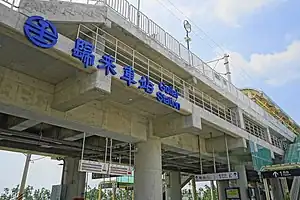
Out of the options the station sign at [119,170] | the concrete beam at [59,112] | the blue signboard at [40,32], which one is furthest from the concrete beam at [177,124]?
the blue signboard at [40,32]

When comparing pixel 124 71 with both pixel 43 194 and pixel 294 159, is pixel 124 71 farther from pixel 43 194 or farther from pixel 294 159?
pixel 43 194

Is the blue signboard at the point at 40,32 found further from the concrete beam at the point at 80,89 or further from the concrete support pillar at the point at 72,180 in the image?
the concrete support pillar at the point at 72,180

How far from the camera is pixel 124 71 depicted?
7383 millimetres

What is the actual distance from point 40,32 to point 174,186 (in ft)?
64.4

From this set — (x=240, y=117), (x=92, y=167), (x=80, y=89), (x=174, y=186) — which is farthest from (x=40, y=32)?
(x=174, y=186)

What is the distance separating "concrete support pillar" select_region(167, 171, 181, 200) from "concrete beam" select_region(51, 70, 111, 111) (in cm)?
1719

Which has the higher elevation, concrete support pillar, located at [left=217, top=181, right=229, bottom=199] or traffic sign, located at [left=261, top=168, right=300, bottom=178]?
traffic sign, located at [left=261, top=168, right=300, bottom=178]

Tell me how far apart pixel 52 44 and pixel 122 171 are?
204 inches

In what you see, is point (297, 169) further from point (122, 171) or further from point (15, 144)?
point (15, 144)

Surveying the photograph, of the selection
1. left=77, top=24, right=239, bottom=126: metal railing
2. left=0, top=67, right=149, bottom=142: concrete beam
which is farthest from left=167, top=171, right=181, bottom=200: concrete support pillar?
left=0, top=67, right=149, bottom=142: concrete beam

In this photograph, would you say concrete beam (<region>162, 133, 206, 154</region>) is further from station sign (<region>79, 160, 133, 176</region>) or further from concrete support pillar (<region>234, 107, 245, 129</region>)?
station sign (<region>79, 160, 133, 176</region>)

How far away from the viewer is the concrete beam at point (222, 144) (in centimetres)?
1318

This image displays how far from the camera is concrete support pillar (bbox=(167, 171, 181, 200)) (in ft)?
74.0

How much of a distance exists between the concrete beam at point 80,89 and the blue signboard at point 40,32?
1291 millimetres
